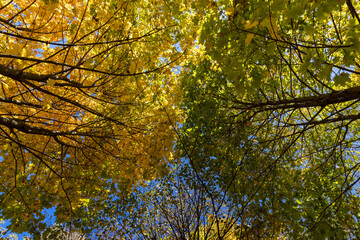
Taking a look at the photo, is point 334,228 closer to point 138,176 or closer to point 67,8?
point 138,176

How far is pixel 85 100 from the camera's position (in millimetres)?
4848

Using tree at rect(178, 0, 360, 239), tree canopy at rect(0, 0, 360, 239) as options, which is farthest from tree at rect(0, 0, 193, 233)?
tree at rect(178, 0, 360, 239)

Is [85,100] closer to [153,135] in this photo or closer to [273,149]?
[153,135]

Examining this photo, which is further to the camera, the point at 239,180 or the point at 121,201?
the point at 121,201

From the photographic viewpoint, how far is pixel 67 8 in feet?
10.7

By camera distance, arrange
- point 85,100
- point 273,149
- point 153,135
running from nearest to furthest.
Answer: point 273,149
point 85,100
point 153,135

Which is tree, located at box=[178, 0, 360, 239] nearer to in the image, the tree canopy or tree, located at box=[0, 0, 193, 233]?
the tree canopy

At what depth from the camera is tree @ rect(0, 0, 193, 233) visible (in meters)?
3.40

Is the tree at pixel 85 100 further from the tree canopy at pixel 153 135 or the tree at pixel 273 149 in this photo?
the tree at pixel 273 149

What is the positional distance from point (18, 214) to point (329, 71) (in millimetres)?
5476

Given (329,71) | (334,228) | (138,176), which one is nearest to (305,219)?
(334,228)

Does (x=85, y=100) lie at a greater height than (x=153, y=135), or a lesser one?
greater

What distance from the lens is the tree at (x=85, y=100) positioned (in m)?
3.40

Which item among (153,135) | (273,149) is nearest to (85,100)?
(153,135)
